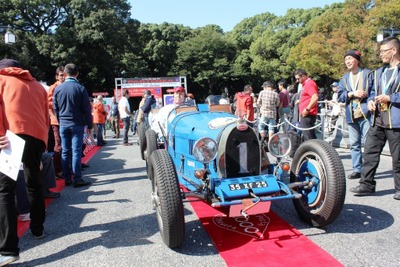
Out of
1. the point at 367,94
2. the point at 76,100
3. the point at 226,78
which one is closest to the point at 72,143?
the point at 76,100

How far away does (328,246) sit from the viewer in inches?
117

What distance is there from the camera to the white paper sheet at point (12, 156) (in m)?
2.76

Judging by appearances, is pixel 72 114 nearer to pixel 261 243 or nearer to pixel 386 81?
pixel 261 243

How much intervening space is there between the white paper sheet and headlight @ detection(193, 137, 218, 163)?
154 centimetres

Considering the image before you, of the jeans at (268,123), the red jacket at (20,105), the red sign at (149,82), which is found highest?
the red sign at (149,82)

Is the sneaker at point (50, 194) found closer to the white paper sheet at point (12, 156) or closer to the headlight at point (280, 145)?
the white paper sheet at point (12, 156)

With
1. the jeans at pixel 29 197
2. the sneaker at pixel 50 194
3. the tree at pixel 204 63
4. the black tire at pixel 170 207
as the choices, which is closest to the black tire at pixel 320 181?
the black tire at pixel 170 207

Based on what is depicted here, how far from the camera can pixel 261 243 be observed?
121 inches

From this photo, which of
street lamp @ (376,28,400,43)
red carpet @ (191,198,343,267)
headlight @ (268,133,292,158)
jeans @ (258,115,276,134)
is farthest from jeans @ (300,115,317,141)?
street lamp @ (376,28,400,43)

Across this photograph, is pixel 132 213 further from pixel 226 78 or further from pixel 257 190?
pixel 226 78

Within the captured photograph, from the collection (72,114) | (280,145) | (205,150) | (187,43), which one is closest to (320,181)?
(280,145)

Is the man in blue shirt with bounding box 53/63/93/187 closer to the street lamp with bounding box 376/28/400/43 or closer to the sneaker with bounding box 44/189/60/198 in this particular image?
the sneaker with bounding box 44/189/60/198

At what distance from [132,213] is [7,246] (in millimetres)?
1533

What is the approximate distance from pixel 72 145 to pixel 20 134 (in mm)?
2341
